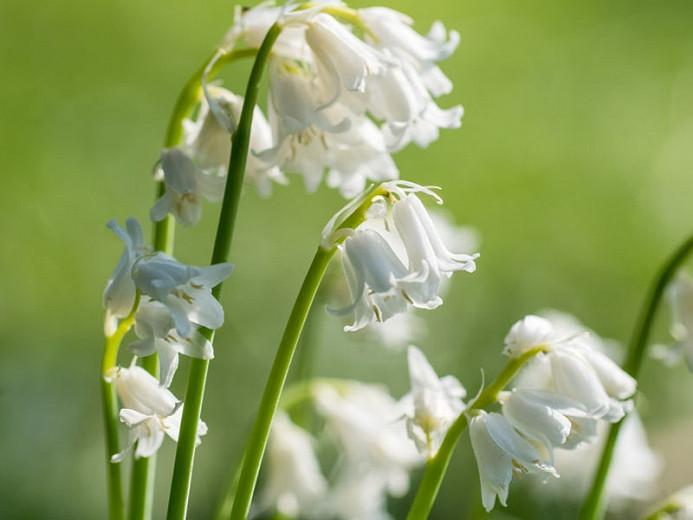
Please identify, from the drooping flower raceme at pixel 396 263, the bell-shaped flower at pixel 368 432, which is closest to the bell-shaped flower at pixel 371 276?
the drooping flower raceme at pixel 396 263

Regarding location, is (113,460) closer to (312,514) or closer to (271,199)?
(312,514)

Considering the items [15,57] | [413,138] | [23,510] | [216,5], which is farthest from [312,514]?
[216,5]

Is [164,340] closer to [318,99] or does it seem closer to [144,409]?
[144,409]

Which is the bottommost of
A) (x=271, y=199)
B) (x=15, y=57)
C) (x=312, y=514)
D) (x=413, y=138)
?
(x=271, y=199)

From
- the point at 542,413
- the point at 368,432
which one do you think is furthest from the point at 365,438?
the point at 542,413

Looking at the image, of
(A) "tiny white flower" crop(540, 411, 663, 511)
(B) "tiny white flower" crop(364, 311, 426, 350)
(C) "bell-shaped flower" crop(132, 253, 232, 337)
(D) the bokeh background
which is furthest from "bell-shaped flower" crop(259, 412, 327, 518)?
(D) the bokeh background

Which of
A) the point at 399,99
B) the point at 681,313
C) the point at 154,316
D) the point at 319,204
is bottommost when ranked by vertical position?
the point at 319,204

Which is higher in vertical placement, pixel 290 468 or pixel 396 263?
pixel 396 263
